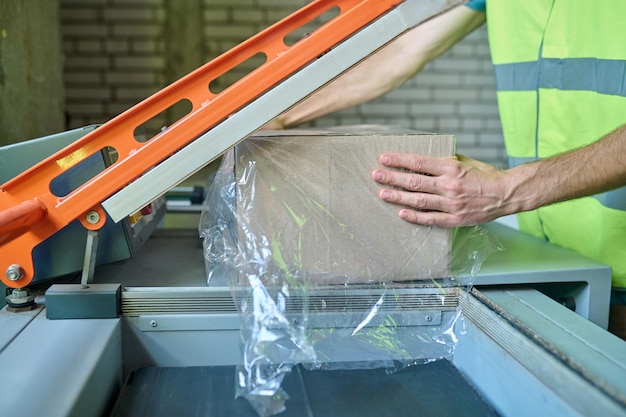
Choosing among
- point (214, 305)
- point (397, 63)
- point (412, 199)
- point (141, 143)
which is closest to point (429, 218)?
point (412, 199)

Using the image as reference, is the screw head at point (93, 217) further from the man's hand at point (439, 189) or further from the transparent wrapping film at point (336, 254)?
the man's hand at point (439, 189)

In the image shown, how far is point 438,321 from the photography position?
106cm

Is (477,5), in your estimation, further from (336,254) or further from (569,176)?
(336,254)

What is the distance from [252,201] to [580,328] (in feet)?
1.87

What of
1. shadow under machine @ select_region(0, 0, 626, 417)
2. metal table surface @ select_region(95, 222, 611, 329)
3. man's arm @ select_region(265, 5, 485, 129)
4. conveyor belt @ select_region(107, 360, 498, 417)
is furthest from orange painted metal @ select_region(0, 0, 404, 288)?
man's arm @ select_region(265, 5, 485, 129)

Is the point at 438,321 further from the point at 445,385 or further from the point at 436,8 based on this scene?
the point at 436,8

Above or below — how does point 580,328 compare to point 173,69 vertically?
below

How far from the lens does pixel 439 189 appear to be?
1004mm

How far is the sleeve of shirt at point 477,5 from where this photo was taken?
1688 millimetres

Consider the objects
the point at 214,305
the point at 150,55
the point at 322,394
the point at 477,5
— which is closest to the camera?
the point at 322,394

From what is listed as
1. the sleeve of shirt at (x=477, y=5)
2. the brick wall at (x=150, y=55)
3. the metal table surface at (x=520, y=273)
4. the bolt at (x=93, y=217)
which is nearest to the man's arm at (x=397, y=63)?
the sleeve of shirt at (x=477, y=5)

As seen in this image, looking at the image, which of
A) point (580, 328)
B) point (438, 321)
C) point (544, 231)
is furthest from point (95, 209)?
point (544, 231)

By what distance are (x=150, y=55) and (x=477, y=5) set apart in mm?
2931

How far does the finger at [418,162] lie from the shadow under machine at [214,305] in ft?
0.56
